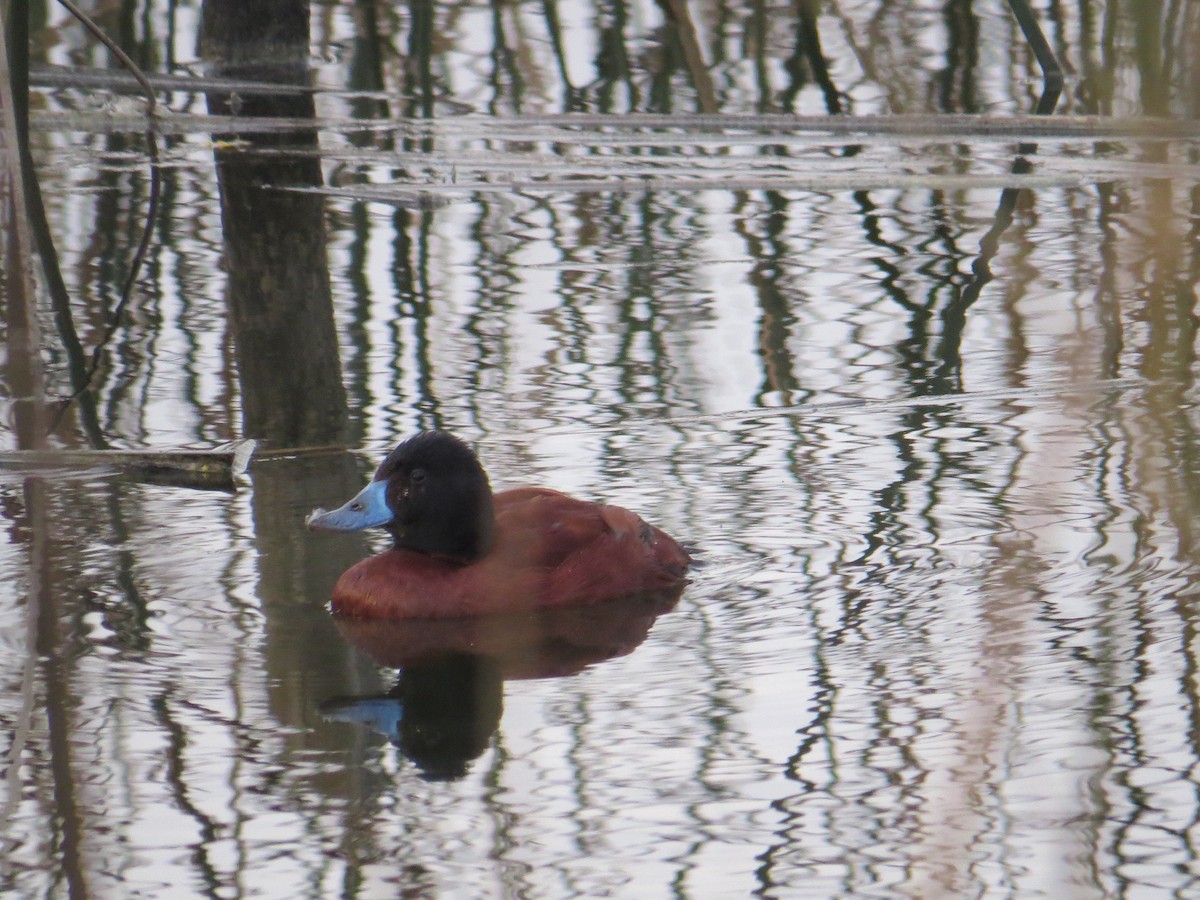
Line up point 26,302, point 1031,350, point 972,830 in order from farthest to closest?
point 1031,350, point 972,830, point 26,302

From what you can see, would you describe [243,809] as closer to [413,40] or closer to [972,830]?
[972,830]

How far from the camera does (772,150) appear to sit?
404 inches

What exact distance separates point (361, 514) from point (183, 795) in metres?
1.44

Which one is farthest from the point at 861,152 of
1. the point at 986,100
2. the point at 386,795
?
the point at 386,795

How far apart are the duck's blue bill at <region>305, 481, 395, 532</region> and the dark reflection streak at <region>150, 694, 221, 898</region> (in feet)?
2.93

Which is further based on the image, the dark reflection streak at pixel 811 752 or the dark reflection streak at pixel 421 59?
the dark reflection streak at pixel 421 59

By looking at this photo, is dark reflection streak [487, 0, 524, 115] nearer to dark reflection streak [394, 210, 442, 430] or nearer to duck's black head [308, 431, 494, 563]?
dark reflection streak [394, 210, 442, 430]

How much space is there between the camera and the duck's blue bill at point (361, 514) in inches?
198

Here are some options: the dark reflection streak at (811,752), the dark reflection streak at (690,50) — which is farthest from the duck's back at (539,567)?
the dark reflection streak at (690,50)

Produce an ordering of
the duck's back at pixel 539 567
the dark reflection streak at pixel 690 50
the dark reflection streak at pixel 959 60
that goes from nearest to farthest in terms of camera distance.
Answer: the duck's back at pixel 539 567 → the dark reflection streak at pixel 690 50 → the dark reflection streak at pixel 959 60

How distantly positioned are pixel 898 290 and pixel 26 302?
5.31m

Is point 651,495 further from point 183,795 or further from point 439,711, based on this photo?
point 183,795

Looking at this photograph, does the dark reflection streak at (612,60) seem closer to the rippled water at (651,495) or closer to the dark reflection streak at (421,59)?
the rippled water at (651,495)

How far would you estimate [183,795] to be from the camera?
3682mm
